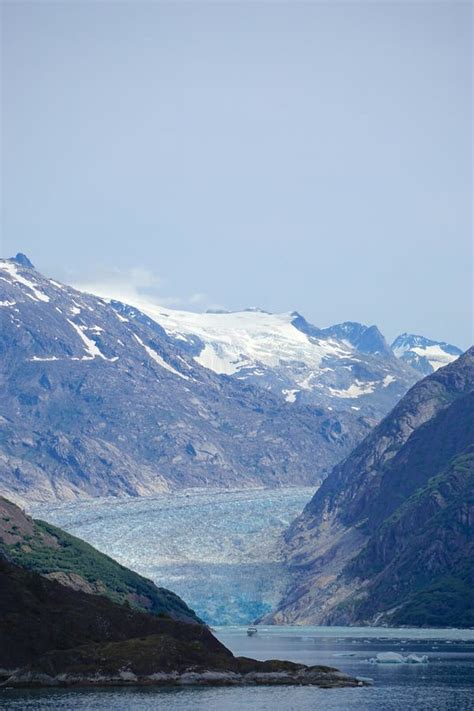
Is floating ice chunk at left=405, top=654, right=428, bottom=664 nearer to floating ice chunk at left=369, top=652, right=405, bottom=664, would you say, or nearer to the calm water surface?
floating ice chunk at left=369, top=652, right=405, bottom=664

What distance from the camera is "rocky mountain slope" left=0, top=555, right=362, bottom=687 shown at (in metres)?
132

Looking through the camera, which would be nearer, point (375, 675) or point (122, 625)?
point (122, 625)

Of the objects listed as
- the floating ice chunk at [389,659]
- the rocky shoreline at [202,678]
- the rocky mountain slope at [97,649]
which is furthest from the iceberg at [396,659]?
the rocky mountain slope at [97,649]

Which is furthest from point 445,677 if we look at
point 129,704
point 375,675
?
point 129,704

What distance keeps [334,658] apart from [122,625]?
49.9 meters

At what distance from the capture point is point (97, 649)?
5295 inches

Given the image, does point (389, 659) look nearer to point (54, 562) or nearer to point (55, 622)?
point (54, 562)

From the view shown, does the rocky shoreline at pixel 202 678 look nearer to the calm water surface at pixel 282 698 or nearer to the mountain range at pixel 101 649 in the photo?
the mountain range at pixel 101 649

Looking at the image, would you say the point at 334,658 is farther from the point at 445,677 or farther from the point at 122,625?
the point at 122,625

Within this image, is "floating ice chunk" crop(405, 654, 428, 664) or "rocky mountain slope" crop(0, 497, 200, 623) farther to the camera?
"rocky mountain slope" crop(0, 497, 200, 623)

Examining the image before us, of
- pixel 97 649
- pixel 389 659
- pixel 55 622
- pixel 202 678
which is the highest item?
pixel 55 622

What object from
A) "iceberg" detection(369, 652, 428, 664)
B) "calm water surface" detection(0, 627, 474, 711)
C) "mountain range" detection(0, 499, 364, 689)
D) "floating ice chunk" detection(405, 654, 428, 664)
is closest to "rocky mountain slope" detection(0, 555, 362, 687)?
"mountain range" detection(0, 499, 364, 689)

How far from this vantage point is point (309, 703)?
12250 centimetres

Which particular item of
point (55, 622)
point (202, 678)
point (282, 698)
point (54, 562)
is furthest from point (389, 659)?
point (55, 622)
